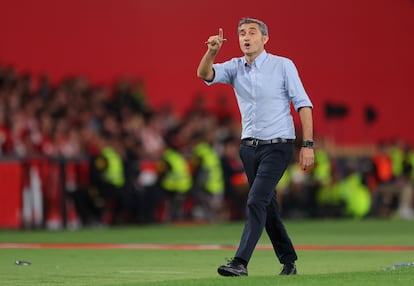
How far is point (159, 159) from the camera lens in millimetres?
24203

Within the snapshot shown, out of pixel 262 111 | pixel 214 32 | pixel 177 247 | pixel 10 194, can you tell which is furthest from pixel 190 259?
pixel 214 32

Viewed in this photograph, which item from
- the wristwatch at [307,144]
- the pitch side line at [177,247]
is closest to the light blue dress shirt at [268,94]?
the wristwatch at [307,144]

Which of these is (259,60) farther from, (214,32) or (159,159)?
(214,32)

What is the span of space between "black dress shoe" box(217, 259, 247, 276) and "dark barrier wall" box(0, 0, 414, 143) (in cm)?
1239

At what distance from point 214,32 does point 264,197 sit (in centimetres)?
1605

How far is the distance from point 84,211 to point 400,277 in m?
13.3

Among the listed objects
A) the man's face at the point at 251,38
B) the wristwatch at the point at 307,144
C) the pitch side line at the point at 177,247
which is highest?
the man's face at the point at 251,38

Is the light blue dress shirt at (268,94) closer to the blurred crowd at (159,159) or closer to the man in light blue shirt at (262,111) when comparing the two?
the man in light blue shirt at (262,111)

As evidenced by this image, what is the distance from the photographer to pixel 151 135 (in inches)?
969

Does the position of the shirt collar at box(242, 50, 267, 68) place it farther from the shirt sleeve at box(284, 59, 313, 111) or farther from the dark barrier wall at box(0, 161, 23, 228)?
the dark barrier wall at box(0, 161, 23, 228)

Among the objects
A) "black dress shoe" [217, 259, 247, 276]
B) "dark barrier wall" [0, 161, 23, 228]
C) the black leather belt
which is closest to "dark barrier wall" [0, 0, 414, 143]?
"dark barrier wall" [0, 161, 23, 228]

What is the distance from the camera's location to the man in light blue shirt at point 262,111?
388 inches

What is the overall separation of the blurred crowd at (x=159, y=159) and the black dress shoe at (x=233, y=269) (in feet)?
40.1

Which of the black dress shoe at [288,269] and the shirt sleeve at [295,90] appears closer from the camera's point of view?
the shirt sleeve at [295,90]
